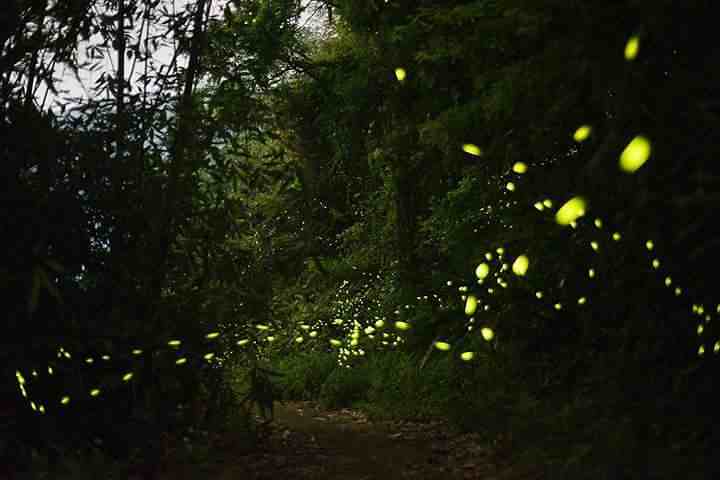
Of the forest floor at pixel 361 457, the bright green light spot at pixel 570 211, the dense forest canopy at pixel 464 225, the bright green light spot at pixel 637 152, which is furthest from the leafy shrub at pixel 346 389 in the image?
the bright green light spot at pixel 637 152

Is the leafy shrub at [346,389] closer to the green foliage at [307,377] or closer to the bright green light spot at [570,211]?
the green foliage at [307,377]

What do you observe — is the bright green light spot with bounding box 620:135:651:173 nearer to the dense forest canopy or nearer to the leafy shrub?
the dense forest canopy

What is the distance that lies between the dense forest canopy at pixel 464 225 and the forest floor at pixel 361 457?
0.36 m

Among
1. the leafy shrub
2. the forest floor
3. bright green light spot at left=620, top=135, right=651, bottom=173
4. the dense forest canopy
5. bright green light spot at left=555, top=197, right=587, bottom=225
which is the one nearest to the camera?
bright green light spot at left=620, top=135, right=651, bottom=173

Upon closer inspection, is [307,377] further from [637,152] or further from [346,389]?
[637,152]

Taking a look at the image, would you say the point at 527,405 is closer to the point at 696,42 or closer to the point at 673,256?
the point at 673,256

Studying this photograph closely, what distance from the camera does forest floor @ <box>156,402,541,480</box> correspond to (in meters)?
6.17

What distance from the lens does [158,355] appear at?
6.70 meters

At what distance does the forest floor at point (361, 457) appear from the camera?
617 centimetres

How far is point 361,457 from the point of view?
7.05 meters

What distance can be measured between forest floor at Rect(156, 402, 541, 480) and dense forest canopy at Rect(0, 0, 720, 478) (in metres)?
0.36

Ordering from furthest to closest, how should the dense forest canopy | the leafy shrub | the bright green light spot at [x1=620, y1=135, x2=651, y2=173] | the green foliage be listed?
the green foliage
the leafy shrub
the dense forest canopy
the bright green light spot at [x1=620, y1=135, x2=651, y2=173]

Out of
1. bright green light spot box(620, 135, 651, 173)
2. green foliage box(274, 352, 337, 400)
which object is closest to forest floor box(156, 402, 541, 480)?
bright green light spot box(620, 135, 651, 173)

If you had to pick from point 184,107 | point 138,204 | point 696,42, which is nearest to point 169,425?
point 138,204
